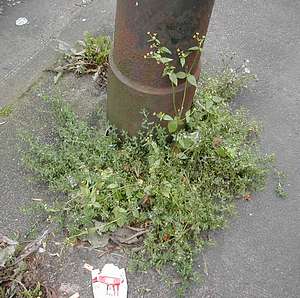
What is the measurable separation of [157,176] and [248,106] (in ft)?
3.40

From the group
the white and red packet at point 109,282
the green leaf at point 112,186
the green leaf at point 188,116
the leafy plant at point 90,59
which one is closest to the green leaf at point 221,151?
the green leaf at point 188,116

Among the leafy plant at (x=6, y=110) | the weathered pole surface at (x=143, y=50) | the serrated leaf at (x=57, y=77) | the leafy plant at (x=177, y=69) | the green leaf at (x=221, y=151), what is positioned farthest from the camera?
the serrated leaf at (x=57, y=77)

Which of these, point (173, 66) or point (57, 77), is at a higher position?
point (173, 66)

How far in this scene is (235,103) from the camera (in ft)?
11.0

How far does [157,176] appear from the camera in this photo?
106 inches

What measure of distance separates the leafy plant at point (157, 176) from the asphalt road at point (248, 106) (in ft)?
0.41

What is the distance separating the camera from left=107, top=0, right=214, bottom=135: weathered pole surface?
228 cm

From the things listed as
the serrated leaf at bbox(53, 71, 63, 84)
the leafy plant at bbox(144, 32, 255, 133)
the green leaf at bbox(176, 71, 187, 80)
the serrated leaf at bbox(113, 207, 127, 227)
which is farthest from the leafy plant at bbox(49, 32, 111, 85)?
the serrated leaf at bbox(113, 207, 127, 227)

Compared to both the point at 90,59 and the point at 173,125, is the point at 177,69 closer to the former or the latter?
the point at 173,125

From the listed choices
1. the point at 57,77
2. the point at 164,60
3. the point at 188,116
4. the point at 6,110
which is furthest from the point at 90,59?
the point at 164,60

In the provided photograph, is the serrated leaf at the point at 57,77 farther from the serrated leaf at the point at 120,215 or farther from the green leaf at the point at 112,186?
the serrated leaf at the point at 120,215

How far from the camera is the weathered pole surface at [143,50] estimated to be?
228 cm

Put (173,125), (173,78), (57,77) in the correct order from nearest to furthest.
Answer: (173,78)
(173,125)
(57,77)

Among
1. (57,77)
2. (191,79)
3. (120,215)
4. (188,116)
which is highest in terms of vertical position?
(191,79)
